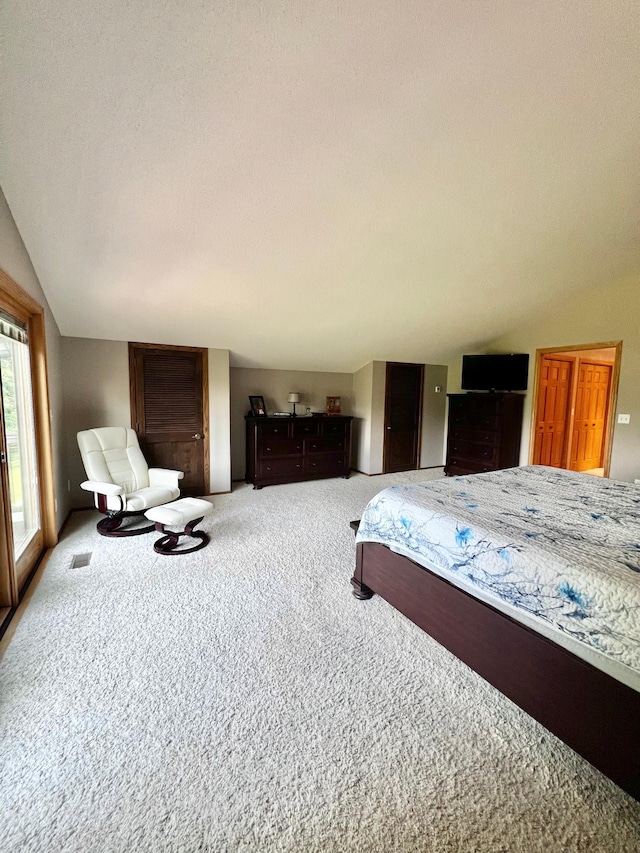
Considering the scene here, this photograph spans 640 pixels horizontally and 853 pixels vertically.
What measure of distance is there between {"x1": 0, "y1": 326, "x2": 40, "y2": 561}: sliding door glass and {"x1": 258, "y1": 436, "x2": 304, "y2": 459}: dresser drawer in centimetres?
258

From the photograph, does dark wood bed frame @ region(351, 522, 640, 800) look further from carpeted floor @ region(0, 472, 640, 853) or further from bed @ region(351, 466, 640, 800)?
carpeted floor @ region(0, 472, 640, 853)

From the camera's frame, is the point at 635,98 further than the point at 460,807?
Yes

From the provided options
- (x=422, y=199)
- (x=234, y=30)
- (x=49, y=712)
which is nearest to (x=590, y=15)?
(x=422, y=199)

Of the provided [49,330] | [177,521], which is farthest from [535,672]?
[49,330]

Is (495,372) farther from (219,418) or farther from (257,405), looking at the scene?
(219,418)

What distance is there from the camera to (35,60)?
1.44m

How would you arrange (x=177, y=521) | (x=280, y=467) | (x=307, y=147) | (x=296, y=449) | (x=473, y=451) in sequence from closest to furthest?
(x=307, y=147), (x=177, y=521), (x=280, y=467), (x=296, y=449), (x=473, y=451)

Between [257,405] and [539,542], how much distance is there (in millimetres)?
4282

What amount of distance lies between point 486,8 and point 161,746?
3.15 meters

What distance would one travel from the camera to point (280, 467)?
5262mm

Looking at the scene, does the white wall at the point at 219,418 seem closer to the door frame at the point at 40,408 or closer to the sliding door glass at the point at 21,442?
the door frame at the point at 40,408

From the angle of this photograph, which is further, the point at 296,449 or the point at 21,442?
the point at 296,449

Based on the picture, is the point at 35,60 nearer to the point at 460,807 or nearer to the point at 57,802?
the point at 57,802

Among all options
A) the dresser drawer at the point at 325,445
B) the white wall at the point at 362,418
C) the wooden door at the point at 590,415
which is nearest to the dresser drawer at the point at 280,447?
the dresser drawer at the point at 325,445
